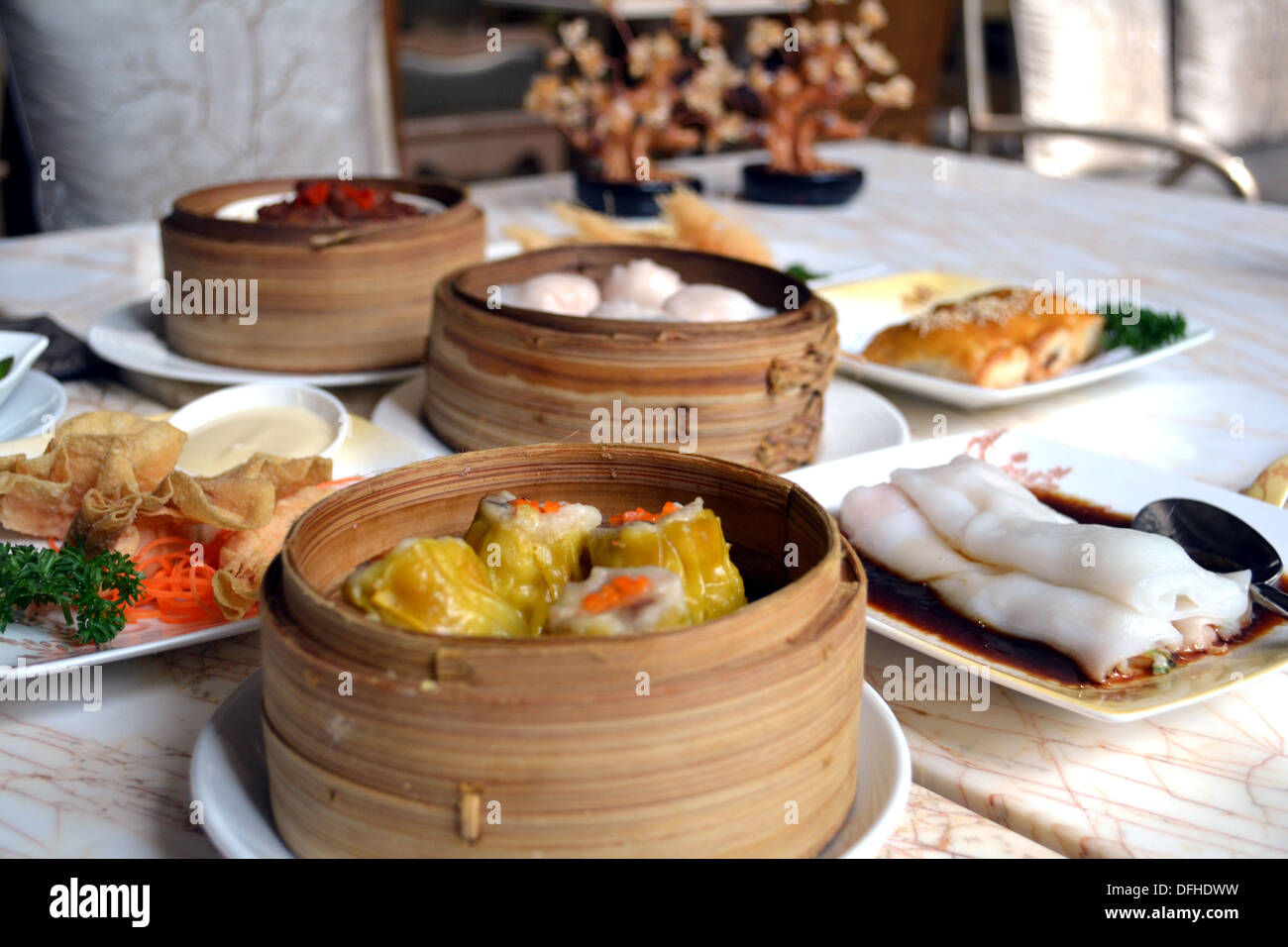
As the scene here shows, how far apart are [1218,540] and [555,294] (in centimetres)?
93

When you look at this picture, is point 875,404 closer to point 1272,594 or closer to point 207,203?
point 1272,594

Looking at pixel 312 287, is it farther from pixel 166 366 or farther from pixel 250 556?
pixel 250 556

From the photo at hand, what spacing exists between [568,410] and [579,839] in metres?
0.85

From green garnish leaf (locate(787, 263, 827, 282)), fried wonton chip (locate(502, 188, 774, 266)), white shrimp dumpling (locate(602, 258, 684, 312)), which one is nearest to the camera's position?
white shrimp dumpling (locate(602, 258, 684, 312))

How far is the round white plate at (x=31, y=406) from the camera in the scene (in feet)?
5.28

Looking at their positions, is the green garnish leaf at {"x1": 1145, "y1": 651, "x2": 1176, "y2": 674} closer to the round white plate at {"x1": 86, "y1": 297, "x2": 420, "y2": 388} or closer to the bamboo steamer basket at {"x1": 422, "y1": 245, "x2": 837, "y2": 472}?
the bamboo steamer basket at {"x1": 422, "y1": 245, "x2": 837, "y2": 472}

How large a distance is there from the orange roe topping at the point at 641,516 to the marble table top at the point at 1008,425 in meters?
0.30

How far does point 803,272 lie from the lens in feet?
7.85

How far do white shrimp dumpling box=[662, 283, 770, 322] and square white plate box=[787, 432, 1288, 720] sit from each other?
0.31 m

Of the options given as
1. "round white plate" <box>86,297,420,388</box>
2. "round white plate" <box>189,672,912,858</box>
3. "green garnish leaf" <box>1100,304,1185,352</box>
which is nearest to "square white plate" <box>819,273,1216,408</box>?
"green garnish leaf" <box>1100,304,1185,352</box>

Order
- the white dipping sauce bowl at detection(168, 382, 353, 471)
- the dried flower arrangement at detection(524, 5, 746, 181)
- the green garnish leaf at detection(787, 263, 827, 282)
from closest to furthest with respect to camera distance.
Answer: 1. the white dipping sauce bowl at detection(168, 382, 353, 471)
2. the green garnish leaf at detection(787, 263, 827, 282)
3. the dried flower arrangement at detection(524, 5, 746, 181)

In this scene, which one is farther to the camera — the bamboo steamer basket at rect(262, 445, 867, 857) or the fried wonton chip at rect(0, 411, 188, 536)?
the fried wonton chip at rect(0, 411, 188, 536)

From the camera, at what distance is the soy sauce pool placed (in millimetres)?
1057

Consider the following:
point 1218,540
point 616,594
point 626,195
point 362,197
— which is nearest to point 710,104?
point 626,195
